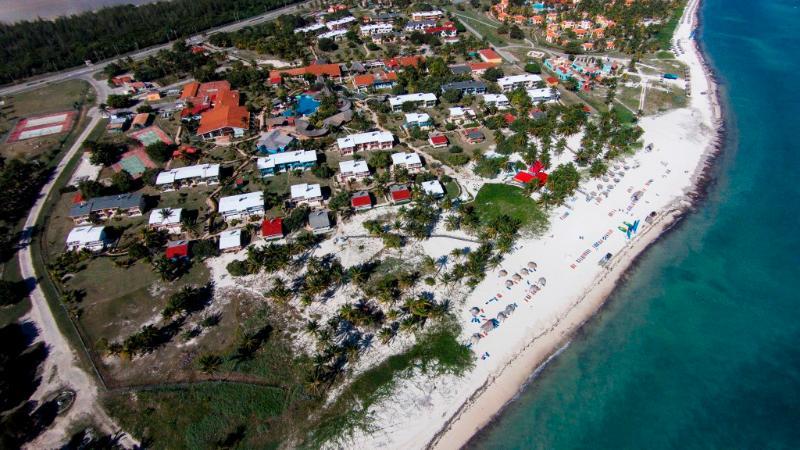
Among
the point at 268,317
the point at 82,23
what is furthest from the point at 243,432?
the point at 82,23

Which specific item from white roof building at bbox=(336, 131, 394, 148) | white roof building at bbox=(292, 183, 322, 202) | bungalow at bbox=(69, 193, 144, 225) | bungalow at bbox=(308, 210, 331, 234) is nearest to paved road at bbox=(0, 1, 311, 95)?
bungalow at bbox=(69, 193, 144, 225)

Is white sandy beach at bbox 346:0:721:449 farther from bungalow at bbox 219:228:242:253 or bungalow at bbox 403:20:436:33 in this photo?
bungalow at bbox 403:20:436:33

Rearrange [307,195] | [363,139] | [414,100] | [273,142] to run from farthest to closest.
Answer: [414,100] → [273,142] → [363,139] → [307,195]

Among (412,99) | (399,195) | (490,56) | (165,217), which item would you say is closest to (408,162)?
(399,195)

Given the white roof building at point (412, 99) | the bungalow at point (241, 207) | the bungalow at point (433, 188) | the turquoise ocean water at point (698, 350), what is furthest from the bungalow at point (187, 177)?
the turquoise ocean water at point (698, 350)

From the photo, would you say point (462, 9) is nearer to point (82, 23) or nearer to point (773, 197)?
point (773, 197)

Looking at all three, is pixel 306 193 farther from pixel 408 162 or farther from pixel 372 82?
pixel 372 82
